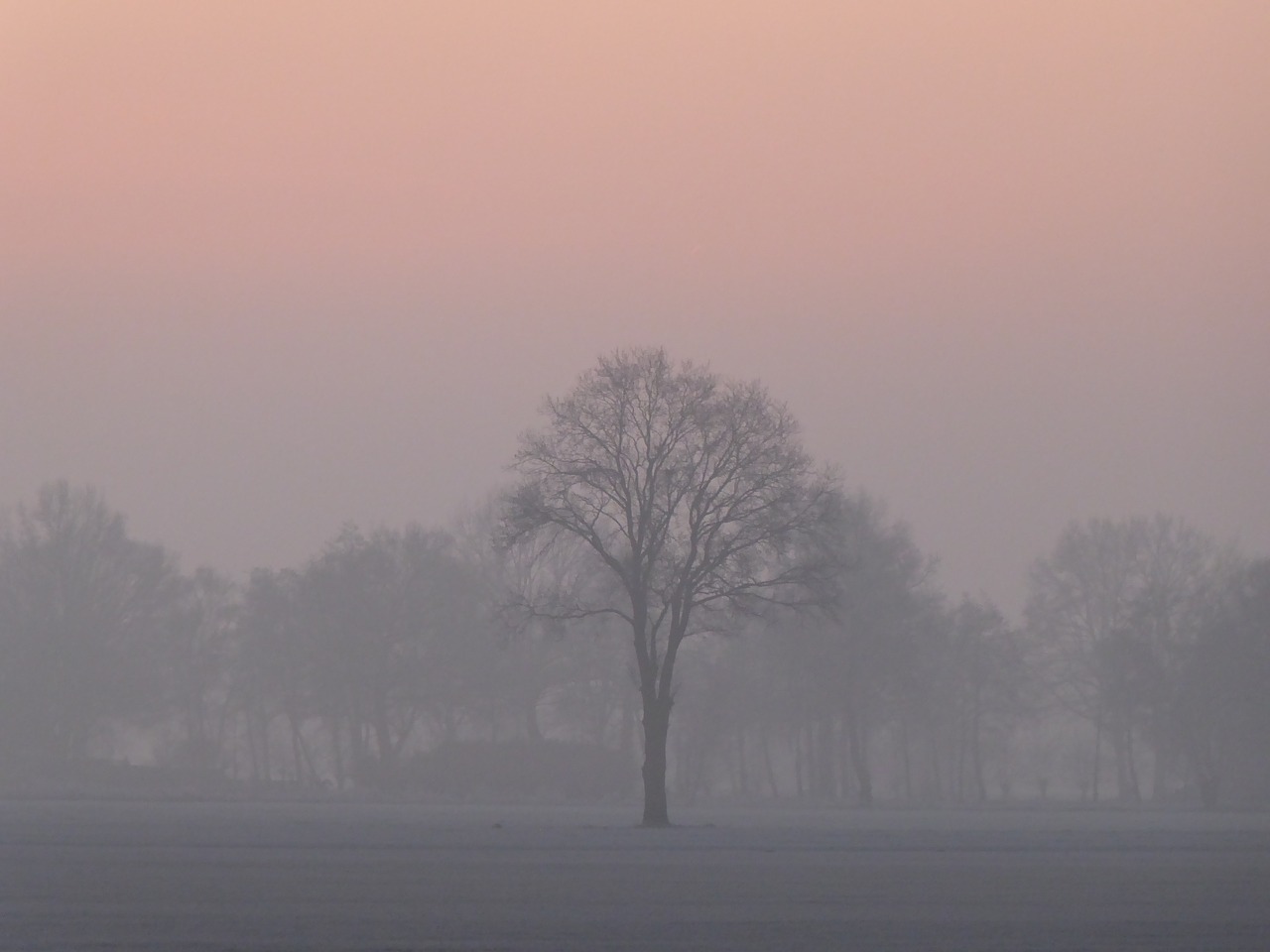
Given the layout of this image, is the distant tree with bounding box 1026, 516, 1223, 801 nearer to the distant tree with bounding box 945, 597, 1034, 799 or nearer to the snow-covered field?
the distant tree with bounding box 945, 597, 1034, 799

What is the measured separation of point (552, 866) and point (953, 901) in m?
6.44

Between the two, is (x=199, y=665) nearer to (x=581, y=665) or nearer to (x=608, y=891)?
(x=581, y=665)

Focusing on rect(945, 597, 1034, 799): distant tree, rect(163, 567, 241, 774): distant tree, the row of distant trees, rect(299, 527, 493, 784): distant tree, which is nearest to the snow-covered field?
the row of distant trees

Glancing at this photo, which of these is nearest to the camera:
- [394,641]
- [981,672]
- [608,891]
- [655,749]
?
[608,891]

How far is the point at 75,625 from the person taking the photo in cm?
8194

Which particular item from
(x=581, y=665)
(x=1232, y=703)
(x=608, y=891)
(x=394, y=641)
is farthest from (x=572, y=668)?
(x=608, y=891)

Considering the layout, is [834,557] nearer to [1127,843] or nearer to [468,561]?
[1127,843]

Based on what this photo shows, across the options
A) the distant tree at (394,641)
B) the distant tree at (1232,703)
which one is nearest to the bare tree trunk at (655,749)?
the distant tree at (1232,703)

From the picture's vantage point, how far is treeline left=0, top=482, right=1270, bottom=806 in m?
68.0

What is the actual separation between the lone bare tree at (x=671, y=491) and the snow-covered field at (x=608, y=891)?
1108 centimetres

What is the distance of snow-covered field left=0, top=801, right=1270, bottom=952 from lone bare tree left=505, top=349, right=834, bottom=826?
11082 mm

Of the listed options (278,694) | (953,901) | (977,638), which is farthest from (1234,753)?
(953,901)

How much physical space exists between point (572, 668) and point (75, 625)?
24204 millimetres

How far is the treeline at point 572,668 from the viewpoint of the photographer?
68000 millimetres
